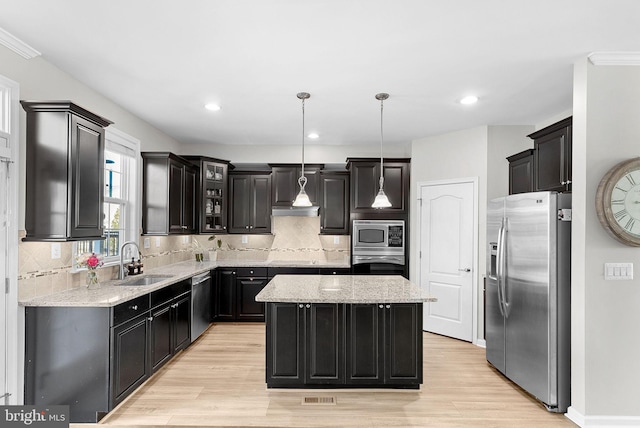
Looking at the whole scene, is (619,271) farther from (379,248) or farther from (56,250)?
(56,250)

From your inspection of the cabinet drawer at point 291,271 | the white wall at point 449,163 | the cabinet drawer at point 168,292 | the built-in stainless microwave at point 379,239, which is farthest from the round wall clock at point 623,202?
the cabinet drawer at point 168,292

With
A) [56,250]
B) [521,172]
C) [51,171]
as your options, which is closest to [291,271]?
[56,250]

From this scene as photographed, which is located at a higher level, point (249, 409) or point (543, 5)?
point (543, 5)

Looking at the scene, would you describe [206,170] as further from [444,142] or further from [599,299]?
[599,299]

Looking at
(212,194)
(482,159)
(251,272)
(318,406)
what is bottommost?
(318,406)

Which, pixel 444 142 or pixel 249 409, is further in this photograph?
pixel 444 142

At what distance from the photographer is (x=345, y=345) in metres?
3.20

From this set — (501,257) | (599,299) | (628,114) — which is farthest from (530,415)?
(628,114)

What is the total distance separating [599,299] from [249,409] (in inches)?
107

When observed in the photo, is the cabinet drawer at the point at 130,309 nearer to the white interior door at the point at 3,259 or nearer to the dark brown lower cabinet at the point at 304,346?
the white interior door at the point at 3,259

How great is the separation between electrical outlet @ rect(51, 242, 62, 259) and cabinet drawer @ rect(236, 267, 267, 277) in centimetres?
255

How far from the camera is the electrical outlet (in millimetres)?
2956

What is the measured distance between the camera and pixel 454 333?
4.79 meters

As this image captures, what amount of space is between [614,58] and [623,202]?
40.8 inches
